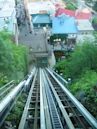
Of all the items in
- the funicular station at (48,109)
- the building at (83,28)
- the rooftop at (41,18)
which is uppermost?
the rooftop at (41,18)

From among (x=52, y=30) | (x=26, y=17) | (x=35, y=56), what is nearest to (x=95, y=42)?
(x=35, y=56)

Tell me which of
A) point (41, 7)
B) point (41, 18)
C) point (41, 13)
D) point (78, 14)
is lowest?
point (41, 18)

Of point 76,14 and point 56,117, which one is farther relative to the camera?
point 76,14

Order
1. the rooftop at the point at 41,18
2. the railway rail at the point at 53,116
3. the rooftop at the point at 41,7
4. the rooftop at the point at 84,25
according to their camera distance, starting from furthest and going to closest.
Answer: the rooftop at the point at 41,7 < the rooftop at the point at 41,18 < the rooftop at the point at 84,25 < the railway rail at the point at 53,116

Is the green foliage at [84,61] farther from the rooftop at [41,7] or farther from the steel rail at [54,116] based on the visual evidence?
the rooftop at [41,7]

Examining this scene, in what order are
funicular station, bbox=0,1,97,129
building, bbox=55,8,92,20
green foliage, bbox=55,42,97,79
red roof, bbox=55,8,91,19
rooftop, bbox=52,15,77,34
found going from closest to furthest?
funicular station, bbox=0,1,97,129, green foliage, bbox=55,42,97,79, rooftop, bbox=52,15,77,34, building, bbox=55,8,92,20, red roof, bbox=55,8,91,19

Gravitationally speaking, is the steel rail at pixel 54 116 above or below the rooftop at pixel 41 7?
below

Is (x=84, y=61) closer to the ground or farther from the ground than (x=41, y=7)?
closer to the ground

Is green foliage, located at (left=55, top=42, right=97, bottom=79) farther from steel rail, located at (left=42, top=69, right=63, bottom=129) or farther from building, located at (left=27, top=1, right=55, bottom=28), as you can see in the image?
building, located at (left=27, top=1, right=55, bottom=28)

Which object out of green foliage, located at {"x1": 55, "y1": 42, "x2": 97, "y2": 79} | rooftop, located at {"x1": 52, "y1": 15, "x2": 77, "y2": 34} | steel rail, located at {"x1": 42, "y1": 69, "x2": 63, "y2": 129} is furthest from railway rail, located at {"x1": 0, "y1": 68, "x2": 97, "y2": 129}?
rooftop, located at {"x1": 52, "y1": 15, "x2": 77, "y2": 34}

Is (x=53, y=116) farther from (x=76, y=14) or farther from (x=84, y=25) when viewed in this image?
(x=76, y=14)

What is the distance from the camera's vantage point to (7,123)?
13.9m

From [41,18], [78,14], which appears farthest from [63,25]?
[41,18]

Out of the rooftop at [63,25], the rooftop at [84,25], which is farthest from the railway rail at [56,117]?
the rooftop at [84,25]
